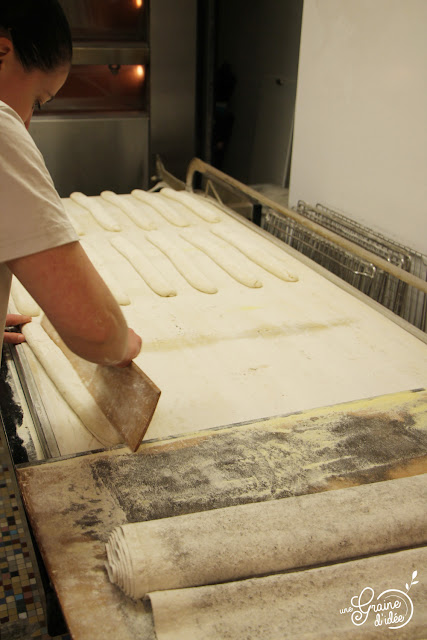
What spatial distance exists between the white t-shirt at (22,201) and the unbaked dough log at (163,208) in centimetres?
222

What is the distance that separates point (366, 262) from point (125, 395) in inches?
59.6

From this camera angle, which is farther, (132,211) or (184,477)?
(132,211)

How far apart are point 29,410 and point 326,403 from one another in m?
0.80

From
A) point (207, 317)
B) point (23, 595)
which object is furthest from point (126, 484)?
point (207, 317)

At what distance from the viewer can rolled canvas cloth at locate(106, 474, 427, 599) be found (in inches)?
36.9

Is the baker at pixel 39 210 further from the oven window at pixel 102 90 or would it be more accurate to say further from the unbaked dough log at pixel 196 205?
the oven window at pixel 102 90

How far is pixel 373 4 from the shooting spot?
259 cm

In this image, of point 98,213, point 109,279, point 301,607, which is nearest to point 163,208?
point 98,213

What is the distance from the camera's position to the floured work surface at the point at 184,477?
37.2 inches

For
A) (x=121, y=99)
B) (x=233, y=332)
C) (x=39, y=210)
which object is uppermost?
(x=39, y=210)

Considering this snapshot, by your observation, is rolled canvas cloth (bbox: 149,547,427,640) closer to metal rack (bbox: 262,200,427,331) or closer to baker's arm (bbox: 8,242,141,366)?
baker's arm (bbox: 8,242,141,366)

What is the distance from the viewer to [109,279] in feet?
7.78

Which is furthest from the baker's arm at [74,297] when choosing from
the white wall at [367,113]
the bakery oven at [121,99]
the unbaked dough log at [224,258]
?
the bakery oven at [121,99]

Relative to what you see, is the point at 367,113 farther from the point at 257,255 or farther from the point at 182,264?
the point at 182,264
